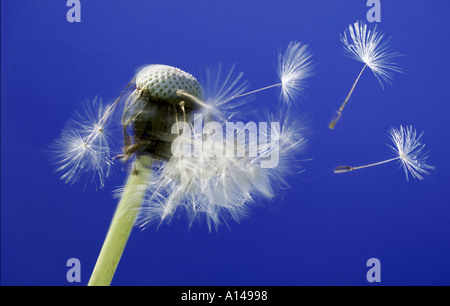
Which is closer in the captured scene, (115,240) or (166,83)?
(115,240)

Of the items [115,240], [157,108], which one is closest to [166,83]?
[157,108]

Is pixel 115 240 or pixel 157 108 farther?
pixel 157 108

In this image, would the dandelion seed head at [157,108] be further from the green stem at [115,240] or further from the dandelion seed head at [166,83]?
the green stem at [115,240]

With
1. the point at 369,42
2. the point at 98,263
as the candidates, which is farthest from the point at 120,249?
the point at 369,42

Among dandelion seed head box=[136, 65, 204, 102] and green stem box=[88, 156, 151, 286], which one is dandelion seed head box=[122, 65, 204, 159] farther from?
green stem box=[88, 156, 151, 286]

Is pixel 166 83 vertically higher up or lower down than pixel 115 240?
higher up

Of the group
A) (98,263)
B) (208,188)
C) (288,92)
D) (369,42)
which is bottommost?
(98,263)

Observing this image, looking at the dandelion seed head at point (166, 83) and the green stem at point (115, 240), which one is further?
the dandelion seed head at point (166, 83)

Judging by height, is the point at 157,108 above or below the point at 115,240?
above

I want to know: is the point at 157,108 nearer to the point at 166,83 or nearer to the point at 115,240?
the point at 166,83

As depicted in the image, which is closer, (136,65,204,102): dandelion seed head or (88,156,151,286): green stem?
(88,156,151,286): green stem

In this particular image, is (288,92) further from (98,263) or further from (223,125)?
(98,263)
